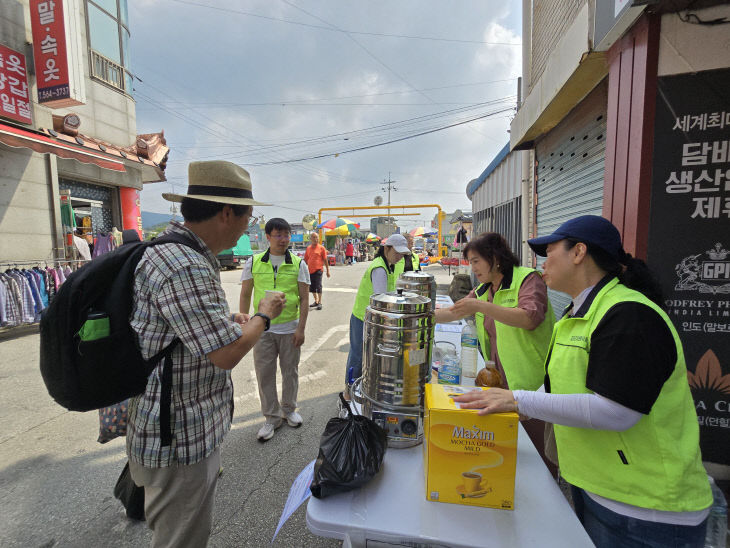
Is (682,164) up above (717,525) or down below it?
above

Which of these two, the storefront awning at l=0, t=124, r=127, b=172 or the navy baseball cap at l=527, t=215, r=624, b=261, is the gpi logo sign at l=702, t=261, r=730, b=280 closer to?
the navy baseball cap at l=527, t=215, r=624, b=261

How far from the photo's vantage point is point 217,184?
168 centimetres

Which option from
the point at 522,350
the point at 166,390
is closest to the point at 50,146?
the point at 166,390

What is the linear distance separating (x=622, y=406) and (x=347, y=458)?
38.6 inches

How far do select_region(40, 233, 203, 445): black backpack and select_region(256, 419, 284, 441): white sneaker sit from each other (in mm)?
2304

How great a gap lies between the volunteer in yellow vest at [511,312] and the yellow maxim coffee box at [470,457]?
0.93m

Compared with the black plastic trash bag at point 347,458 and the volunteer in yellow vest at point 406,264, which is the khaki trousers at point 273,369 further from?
the black plastic trash bag at point 347,458

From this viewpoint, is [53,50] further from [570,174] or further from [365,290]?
[570,174]

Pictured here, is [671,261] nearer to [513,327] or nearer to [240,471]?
[513,327]

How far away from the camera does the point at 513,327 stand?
2.22 metres

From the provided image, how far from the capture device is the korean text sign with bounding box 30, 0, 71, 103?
314 inches

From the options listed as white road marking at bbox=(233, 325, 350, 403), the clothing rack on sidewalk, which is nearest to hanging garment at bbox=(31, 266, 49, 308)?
the clothing rack on sidewalk

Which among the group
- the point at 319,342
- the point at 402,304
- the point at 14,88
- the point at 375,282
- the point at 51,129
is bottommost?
the point at 319,342

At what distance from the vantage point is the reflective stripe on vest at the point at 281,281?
361cm
